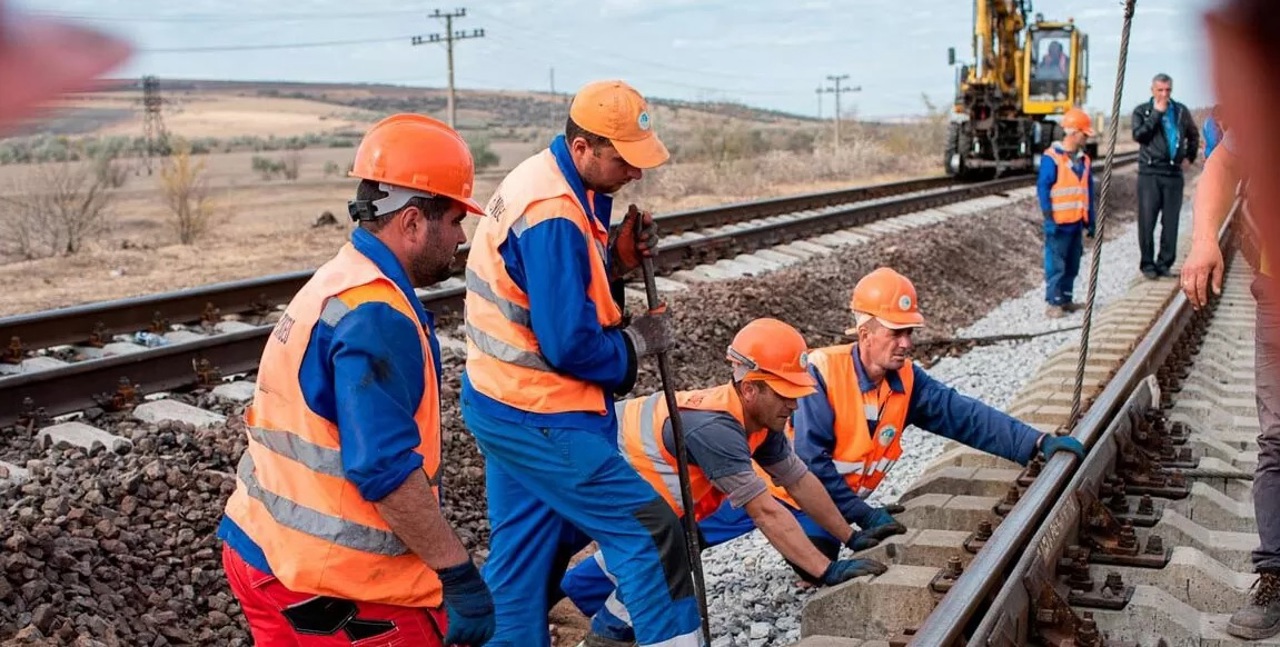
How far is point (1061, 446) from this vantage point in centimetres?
530

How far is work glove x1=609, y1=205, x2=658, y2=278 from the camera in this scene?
179 inches

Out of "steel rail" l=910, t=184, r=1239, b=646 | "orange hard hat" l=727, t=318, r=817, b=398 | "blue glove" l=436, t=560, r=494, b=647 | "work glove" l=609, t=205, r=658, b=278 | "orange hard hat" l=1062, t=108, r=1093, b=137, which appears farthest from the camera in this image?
"orange hard hat" l=1062, t=108, r=1093, b=137

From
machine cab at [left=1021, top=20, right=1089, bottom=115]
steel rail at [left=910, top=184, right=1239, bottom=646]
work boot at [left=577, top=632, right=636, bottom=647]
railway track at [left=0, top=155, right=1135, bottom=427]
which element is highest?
machine cab at [left=1021, top=20, right=1089, bottom=115]

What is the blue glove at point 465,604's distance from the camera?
320cm

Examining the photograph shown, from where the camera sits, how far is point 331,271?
3.14m

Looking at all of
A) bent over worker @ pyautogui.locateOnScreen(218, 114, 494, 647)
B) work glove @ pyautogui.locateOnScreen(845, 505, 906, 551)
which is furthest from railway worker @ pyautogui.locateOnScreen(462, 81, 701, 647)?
work glove @ pyautogui.locateOnScreen(845, 505, 906, 551)

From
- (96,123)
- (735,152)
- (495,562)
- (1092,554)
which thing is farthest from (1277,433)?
(735,152)

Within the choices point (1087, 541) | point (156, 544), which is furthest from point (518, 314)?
point (1087, 541)

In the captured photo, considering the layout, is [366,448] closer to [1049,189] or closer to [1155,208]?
[1049,189]

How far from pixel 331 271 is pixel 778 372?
82.3 inches

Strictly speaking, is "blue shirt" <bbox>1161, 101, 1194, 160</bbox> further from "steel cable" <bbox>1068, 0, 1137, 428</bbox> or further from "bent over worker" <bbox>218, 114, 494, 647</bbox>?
"bent over worker" <bbox>218, 114, 494, 647</bbox>

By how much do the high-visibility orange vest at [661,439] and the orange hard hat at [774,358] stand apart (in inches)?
5.2

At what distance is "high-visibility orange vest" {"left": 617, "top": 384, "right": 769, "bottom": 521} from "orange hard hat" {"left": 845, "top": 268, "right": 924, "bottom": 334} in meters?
0.83

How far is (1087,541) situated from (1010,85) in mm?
25929
